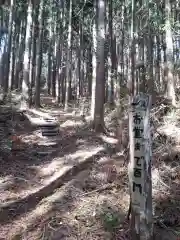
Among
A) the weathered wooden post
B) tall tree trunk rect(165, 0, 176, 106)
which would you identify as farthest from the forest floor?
tall tree trunk rect(165, 0, 176, 106)

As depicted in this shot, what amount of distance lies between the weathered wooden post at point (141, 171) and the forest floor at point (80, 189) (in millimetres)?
533

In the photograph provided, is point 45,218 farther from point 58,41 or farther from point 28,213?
point 58,41

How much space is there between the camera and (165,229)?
5.09m

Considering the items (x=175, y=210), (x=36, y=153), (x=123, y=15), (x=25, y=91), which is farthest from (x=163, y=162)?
(x=123, y=15)

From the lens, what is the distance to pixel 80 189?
6637 millimetres

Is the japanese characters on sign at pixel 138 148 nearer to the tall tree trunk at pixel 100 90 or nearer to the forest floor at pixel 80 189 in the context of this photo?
the forest floor at pixel 80 189

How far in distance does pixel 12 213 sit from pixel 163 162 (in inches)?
129

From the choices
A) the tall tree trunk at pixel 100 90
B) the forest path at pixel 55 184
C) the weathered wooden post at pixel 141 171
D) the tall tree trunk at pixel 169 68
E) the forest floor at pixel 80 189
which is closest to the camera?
the weathered wooden post at pixel 141 171

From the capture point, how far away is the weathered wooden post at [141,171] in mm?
4438

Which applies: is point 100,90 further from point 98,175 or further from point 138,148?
point 138,148

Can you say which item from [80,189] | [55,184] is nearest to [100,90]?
[55,184]

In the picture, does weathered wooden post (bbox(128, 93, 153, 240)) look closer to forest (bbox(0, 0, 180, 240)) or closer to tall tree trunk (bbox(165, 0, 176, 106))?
forest (bbox(0, 0, 180, 240))

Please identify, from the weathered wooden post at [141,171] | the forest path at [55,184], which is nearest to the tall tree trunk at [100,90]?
the forest path at [55,184]

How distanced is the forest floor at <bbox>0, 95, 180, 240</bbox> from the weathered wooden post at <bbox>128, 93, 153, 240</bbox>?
53cm
